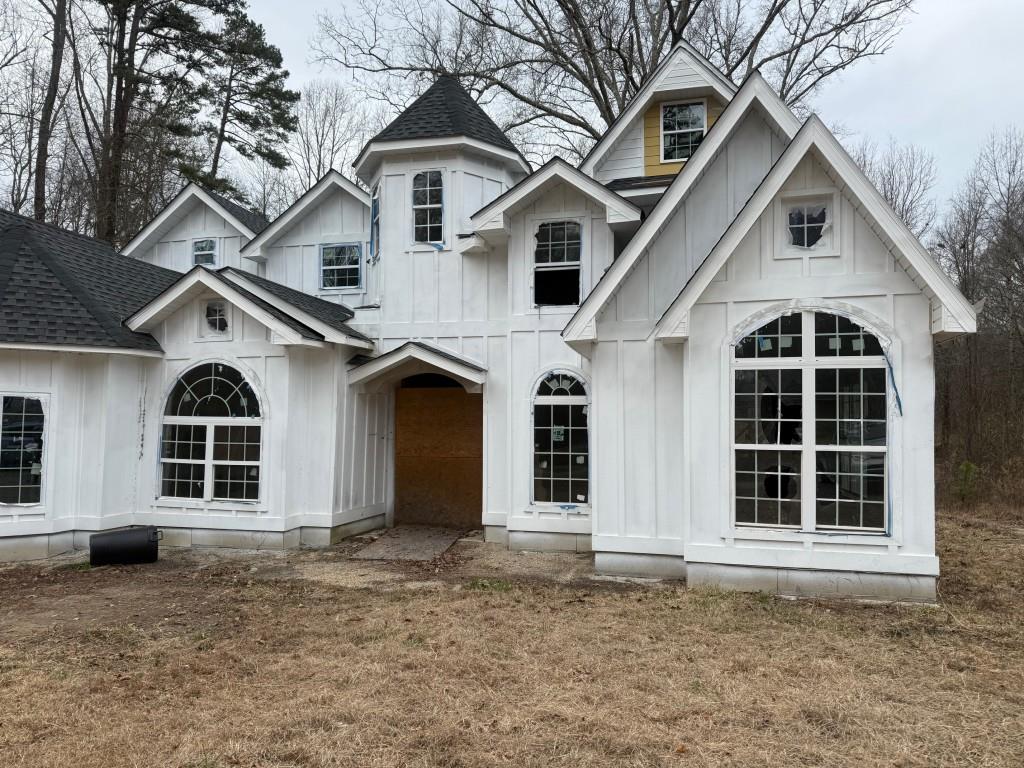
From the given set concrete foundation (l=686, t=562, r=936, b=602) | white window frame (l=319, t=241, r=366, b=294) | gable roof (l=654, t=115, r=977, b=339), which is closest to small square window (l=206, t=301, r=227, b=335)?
white window frame (l=319, t=241, r=366, b=294)

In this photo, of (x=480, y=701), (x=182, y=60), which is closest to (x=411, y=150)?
(x=480, y=701)

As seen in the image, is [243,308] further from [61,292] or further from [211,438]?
[61,292]

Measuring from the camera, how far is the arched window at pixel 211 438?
1045cm

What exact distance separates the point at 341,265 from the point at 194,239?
14.5ft

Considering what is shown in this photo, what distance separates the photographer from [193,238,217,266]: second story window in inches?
591

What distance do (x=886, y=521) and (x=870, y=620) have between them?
113 centimetres

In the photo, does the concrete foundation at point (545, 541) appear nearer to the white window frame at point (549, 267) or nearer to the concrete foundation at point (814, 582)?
the concrete foundation at point (814, 582)

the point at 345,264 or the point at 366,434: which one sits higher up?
the point at 345,264

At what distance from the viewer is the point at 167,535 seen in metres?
10.6

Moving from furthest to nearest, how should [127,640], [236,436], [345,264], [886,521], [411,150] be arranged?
[345,264]
[411,150]
[236,436]
[886,521]
[127,640]

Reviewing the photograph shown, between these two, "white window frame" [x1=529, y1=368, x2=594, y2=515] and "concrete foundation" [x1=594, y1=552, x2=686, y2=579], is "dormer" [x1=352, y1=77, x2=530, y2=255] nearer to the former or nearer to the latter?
"white window frame" [x1=529, y1=368, x2=594, y2=515]

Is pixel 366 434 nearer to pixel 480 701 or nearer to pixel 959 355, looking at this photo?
pixel 480 701

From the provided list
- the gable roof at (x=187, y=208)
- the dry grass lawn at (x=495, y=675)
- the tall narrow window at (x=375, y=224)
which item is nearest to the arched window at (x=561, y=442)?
the dry grass lawn at (x=495, y=675)

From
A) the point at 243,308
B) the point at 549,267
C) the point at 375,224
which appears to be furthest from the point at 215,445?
the point at 549,267
